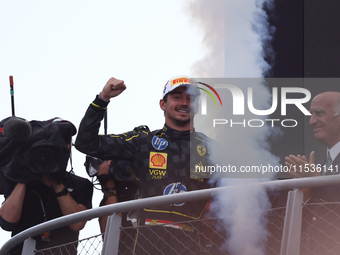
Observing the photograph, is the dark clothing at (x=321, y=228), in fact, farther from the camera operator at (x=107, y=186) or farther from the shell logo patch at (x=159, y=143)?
the camera operator at (x=107, y=186)

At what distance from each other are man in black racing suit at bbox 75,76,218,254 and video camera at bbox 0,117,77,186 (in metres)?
0.20

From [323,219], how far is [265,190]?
34 cm

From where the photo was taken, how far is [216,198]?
111 inches

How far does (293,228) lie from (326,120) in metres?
1.21

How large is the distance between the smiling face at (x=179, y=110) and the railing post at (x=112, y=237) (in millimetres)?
1122

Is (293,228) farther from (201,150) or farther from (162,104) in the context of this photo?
(162,104)

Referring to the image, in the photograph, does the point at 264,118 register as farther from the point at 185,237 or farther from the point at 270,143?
the point at 185,237

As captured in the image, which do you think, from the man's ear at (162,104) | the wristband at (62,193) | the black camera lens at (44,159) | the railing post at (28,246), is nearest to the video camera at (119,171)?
the wristband at (62,193)

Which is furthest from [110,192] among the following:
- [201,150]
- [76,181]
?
[201,150]

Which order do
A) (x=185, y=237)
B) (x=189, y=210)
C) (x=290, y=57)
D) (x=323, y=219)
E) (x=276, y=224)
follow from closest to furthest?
(x=323, y=219)
(x=276, y=224)
(x=185, y=237)
(x=189, y=210)
(x=290, y=57)

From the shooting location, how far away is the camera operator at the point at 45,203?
3.60m

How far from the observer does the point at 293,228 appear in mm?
2301

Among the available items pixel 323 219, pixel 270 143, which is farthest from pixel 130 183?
pixel 323 219

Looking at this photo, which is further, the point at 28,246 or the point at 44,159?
the point at 44,159
